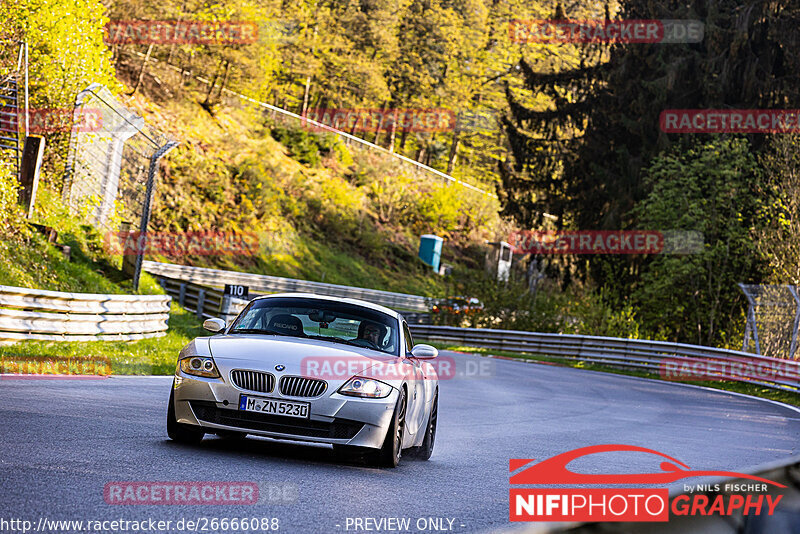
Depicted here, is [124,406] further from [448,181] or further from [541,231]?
[448,181]

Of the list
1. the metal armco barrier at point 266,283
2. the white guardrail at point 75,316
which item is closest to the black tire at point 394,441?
the white guardrail at point 75,316

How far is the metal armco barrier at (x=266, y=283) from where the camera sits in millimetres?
43219

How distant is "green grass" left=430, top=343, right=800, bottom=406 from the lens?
987 inches

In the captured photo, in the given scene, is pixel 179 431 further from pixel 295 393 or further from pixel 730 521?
pixel 730 521

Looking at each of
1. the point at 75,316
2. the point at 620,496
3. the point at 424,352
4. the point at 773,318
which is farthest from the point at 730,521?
the point at 773,318

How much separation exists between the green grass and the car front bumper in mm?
17936

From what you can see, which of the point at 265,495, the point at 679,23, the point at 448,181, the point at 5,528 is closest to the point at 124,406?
the point at 265,495

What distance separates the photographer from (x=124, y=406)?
10875 millimetres

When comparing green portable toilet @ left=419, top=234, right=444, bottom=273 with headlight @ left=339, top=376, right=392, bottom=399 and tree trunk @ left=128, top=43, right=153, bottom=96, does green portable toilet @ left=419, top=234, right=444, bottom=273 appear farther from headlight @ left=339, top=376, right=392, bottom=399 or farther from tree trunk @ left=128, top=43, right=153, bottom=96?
headlight @ left=339, top=376, right=392, bottom=399

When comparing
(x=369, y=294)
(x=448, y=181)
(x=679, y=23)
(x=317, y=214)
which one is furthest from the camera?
(x=448, y=181)

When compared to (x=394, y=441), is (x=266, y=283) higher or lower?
lower

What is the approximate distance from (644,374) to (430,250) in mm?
35400

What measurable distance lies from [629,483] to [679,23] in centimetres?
3506

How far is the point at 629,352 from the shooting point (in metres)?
33.3
